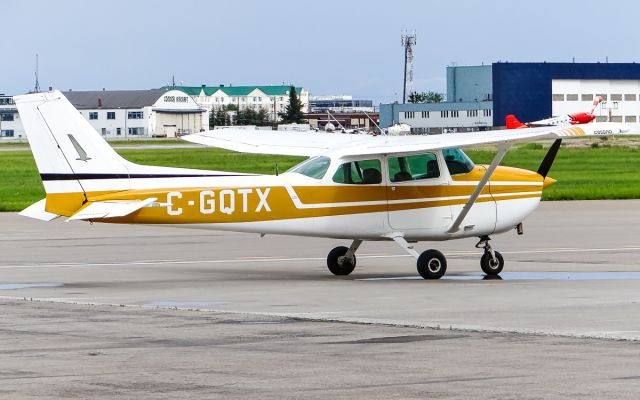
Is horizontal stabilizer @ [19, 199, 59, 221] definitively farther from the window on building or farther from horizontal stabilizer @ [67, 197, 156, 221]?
the window on building

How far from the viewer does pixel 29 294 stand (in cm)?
1756

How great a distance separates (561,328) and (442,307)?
2.44 meters

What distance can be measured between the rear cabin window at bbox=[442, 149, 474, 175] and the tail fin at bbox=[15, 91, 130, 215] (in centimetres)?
466

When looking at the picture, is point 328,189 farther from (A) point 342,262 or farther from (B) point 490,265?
(B) point 490,265

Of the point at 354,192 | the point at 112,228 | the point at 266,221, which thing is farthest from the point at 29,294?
the point at 112,228

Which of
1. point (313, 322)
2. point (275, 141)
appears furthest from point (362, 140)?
point (313, 322)

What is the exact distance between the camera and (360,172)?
19.5m

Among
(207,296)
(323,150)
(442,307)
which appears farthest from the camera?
(323,150)

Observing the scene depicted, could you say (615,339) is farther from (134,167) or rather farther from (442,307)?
(134,167)

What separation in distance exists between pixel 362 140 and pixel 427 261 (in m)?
2.71

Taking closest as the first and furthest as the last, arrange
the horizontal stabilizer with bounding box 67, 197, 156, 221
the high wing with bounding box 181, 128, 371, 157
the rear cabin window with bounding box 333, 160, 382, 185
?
the horizontal stabilizer with bounding box 67, 197, 156, 221 < the rear cabin window with bounding box 333, 160, 382, 185 < the high wing with bounding box 181, 128, 371, 157

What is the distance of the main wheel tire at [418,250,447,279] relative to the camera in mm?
19156

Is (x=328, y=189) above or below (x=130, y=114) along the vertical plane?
below

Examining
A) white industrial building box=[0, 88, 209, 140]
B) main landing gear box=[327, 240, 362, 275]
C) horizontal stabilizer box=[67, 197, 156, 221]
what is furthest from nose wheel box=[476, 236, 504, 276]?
white industrial building box=[0, 88, 209, 140]
